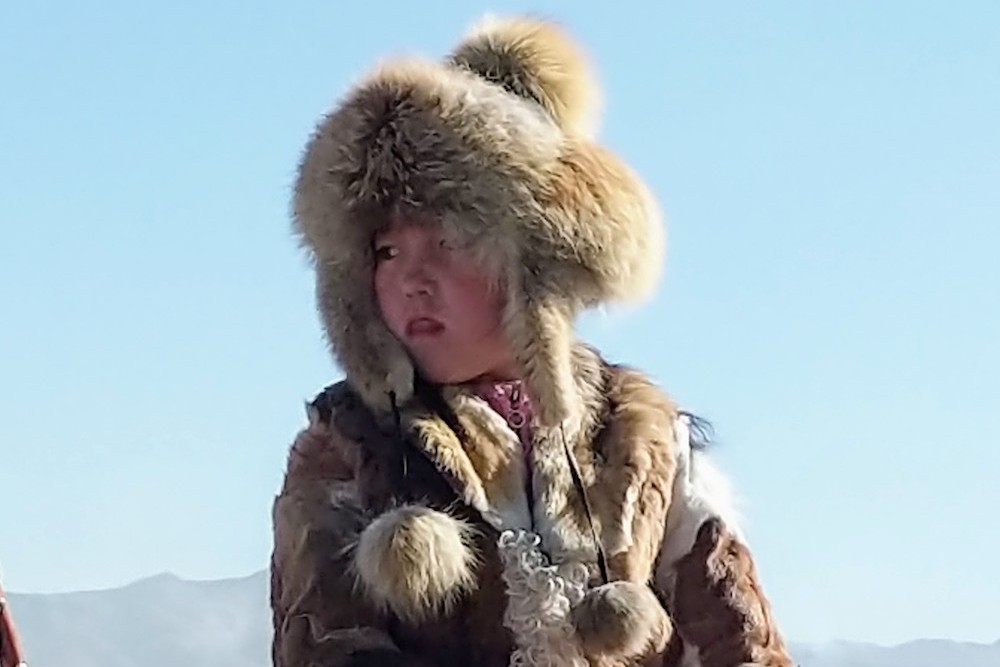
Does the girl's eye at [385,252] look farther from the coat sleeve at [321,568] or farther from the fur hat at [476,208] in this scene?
the coat sleeve at [321,568]

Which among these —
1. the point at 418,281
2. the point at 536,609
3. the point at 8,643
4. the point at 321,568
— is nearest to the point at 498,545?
the point at 536,609

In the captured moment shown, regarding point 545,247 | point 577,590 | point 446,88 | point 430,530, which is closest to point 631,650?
point 577,590

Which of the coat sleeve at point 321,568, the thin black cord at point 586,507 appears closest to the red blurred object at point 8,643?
the coat sleeve at point 321,568

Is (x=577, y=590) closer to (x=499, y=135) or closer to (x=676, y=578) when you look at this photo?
(x=676, y=578)

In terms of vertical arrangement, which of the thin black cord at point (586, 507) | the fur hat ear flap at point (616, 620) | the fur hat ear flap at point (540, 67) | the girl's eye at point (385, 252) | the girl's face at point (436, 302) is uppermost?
the fur hat ear flap at point (540, 67)

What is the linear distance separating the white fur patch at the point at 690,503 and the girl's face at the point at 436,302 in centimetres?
28

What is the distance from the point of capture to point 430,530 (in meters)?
2.74

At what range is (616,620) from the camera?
279 centimetres

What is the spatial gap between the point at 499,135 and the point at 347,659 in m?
0.69

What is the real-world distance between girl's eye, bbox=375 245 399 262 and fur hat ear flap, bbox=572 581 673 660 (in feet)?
1.62

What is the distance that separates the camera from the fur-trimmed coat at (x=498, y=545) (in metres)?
2.77

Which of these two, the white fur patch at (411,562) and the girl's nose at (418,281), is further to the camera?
the girl's nose at (418,281)

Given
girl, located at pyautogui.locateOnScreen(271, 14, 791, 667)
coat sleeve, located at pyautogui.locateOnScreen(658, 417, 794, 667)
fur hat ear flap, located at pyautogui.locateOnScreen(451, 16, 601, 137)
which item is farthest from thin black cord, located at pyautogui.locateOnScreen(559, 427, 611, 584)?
fur hat ear flap, located at pyautogui.locateOnScreen(451, 16, 601, 137)

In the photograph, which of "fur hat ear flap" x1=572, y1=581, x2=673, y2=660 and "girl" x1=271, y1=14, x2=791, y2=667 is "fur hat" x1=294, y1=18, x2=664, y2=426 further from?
"fur hat ear flap" x1=572, y1=581, x2=673, y2=660
